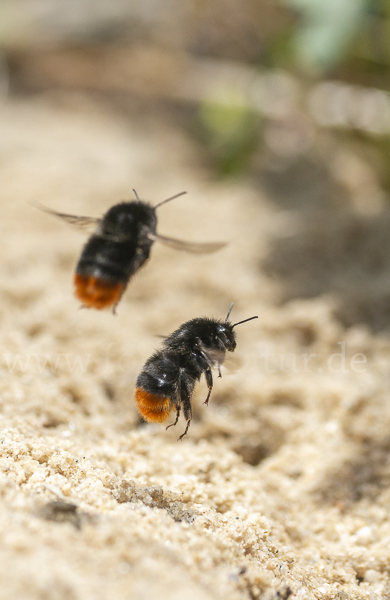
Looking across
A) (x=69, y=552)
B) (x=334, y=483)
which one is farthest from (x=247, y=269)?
(x=69, y=552)

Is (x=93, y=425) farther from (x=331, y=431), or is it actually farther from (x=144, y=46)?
(x=144, y=46)

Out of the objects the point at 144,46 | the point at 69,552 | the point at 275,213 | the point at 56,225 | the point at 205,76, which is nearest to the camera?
the point at 69,552

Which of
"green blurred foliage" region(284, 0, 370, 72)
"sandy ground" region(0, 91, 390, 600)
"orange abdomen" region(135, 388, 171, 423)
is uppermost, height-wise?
"green blurred foliage" region(284, 0, 370, 72)

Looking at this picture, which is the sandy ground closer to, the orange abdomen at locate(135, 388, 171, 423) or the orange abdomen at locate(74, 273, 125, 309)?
the orange abdomen at locate(135, 388, 171, 423)

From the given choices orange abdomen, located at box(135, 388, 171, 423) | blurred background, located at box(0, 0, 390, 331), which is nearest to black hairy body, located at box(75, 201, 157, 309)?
orange abdomen, located at box(135, 388, 171, 423)

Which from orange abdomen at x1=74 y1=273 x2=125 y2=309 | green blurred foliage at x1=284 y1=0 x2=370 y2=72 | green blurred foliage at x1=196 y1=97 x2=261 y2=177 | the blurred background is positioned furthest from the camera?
green blurred foliage at x1=196 y1=97 x2=261 y2=177

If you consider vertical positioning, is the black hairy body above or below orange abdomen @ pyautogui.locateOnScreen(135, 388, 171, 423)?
above

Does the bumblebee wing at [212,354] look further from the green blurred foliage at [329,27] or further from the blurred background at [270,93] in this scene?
the green blurred foliage at [329,27]

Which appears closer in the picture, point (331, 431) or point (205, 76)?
point (331, 431)
